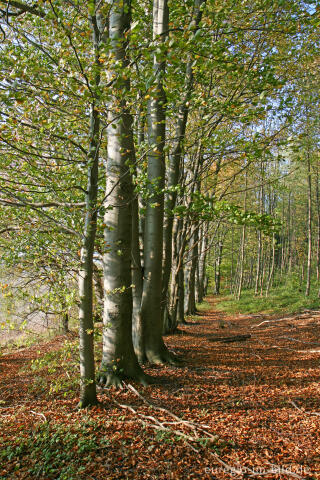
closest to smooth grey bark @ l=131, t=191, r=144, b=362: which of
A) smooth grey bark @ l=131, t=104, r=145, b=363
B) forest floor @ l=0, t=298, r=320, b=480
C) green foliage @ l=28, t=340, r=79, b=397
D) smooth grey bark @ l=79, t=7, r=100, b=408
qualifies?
smooth grey bark @ l=131, t=104, r=145, b=363

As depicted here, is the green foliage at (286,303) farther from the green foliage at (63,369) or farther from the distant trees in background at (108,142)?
the green foliage at (63,369)

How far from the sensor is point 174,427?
354 cm

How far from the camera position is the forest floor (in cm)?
284

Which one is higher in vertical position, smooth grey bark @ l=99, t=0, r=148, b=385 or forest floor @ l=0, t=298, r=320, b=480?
smooth grey bark @ l=99, t=0, r=148, b=385

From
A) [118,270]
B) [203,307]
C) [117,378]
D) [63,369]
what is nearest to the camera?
[118,270]

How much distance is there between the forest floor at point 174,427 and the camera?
284cm

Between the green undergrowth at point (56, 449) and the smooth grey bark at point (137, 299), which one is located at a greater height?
the smooth grey bark at point (137, 299)

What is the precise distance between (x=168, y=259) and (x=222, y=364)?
2.62 meters

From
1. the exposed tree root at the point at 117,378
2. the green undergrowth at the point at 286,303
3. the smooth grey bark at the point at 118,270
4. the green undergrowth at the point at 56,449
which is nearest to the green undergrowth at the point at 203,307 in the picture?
the green undergrowth at the point at 286,303

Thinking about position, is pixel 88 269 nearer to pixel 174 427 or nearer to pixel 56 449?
pixel 56 449

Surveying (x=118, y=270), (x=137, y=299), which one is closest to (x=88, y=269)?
(x=118, y=270)

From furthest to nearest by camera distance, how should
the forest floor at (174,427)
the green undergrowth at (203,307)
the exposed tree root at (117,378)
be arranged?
the green undergrowth at (203,307) → the exposed tree root at (117,378) → the forest floor at (174,427)

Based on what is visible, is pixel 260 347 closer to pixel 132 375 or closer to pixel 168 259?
pixel 168 259

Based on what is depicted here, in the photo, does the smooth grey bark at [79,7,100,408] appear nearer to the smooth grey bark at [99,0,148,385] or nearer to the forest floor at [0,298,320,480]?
the forest floor at [0,298,320,480]
